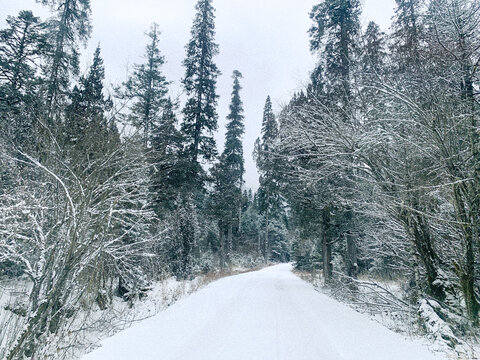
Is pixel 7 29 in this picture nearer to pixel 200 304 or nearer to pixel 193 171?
pixel 193 171

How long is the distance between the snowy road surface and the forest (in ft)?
2.49

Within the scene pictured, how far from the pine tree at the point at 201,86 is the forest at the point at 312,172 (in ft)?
9.06

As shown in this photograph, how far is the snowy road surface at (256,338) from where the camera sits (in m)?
3.07

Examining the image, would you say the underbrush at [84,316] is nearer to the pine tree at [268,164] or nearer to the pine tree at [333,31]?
the pine tree at [268,164]

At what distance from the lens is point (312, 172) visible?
5441mm

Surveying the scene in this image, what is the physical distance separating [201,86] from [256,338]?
18.4 metres

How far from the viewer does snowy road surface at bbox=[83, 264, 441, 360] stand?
3072 millimetres

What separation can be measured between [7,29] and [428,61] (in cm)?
1609

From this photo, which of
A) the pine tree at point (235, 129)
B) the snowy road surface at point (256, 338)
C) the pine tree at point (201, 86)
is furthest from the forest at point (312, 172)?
the pine tree at point (235, 129)

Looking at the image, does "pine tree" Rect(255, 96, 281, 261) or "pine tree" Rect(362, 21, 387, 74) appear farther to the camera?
"pine tree" Rect(255, 96, 281, 261)

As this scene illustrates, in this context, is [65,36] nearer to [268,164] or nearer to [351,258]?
[268,164]

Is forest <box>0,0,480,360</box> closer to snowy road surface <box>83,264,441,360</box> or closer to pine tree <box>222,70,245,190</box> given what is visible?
snowy road surface <box>83,264,441,360</box>

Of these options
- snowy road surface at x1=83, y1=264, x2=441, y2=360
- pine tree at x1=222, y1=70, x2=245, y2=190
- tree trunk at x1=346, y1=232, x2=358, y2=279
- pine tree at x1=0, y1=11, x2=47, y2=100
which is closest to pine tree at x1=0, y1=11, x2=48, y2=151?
pine tree at x1=0, y1=11, x2=47, y2=100

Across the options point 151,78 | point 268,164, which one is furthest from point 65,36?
point 268,164
